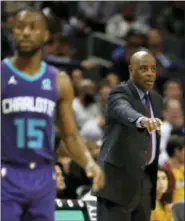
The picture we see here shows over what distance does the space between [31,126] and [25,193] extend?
38cm

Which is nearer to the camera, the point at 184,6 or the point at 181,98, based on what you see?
the point at 181,98

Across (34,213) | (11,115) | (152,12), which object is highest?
(152,12)

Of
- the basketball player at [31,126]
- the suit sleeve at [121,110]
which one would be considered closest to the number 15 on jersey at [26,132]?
the basketball player at [31,126]

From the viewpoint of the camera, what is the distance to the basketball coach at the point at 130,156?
16.5 ft

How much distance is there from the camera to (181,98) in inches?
464

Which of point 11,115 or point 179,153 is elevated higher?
point 11,115

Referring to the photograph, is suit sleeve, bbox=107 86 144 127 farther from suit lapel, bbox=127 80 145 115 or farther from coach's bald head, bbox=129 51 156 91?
coach's bald head, bbox=129 51 156 91

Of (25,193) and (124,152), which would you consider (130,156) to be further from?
(25,193)

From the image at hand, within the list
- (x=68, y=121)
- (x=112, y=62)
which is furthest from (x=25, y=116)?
(x=112, y=62)

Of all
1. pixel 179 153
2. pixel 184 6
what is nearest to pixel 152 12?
pixel 184 6

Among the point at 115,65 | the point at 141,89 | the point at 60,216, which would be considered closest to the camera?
the point at 141,89

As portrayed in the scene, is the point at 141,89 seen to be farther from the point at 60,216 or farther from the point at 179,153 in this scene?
the point at 179,153

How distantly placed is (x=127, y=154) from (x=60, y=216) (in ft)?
5.52

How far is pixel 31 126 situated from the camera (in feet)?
14.9
